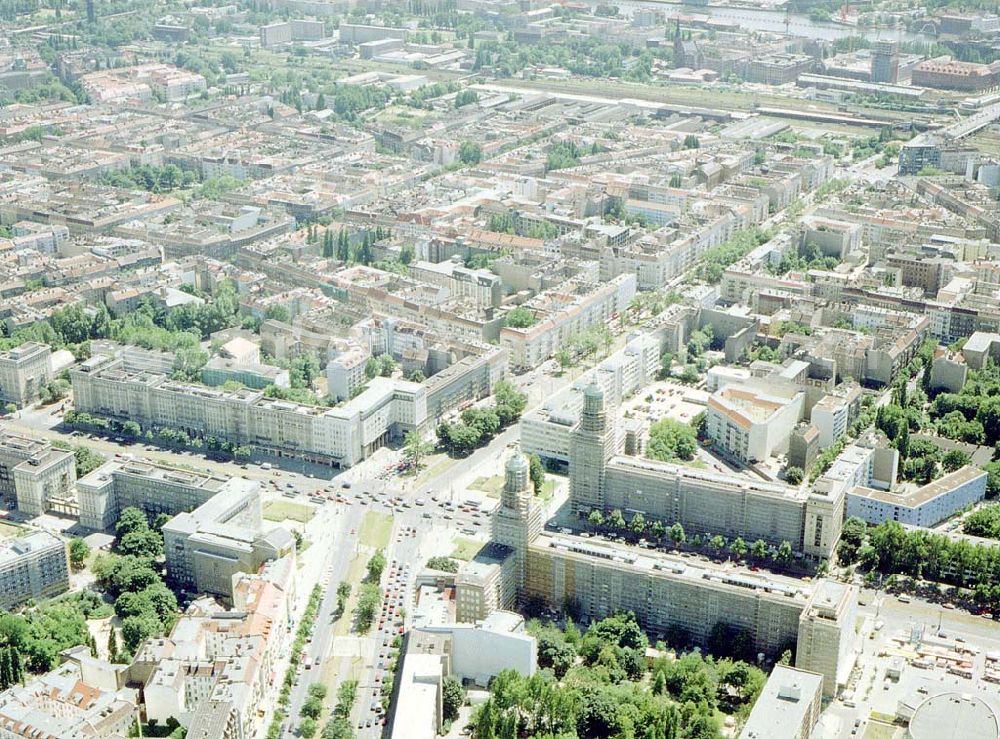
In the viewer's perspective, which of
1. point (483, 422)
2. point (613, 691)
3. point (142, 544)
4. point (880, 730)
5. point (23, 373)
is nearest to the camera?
point (880, 730)

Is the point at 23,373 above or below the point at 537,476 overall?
above

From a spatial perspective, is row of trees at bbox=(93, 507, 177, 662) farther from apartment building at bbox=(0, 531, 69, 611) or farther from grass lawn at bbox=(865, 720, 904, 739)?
grass lawn at bbox=(865, 720, 904, 739)

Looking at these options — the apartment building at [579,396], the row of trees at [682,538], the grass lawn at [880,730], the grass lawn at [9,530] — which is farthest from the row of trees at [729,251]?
the grass lawn at [9,530]

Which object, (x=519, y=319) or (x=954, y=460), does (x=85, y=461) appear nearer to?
(x=519, y=319)

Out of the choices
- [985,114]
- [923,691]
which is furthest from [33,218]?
[985,114]

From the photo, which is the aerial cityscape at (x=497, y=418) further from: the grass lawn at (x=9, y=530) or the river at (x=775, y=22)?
the river at (x=775, y=22)

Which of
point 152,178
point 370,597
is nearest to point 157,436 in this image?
point 370,597
